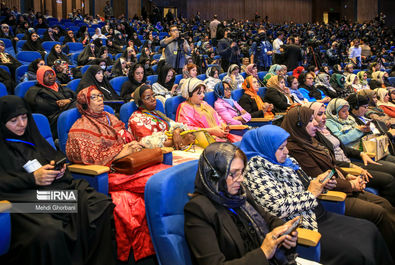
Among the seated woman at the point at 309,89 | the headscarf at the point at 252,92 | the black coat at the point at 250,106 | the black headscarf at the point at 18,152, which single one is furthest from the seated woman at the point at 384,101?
the black headscarf at the point at 18,152

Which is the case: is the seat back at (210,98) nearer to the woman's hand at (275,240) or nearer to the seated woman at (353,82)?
the woman's hand at (275,240)

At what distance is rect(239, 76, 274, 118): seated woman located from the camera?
14.6 feet

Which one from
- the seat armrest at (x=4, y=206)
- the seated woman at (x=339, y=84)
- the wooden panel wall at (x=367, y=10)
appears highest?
the wooden panel wall at (x=367, y=10)

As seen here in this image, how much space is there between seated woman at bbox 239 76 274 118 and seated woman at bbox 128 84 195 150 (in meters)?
1.63

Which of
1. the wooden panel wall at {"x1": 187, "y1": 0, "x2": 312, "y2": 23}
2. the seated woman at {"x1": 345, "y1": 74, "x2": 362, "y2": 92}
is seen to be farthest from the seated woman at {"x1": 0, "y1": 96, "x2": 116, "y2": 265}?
the wooden panel wall at {"x1": 187, "y1": 0, "x2": 312, "y2": 23}

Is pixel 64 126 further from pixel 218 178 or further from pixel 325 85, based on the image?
pixel 325 85

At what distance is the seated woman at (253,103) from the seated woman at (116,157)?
211 cm

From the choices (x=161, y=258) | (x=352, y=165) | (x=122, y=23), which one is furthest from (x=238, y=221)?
(x=122, y=23)

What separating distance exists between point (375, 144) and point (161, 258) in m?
2.42

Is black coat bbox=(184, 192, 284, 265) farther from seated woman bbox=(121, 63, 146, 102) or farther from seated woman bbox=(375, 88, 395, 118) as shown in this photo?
seated woman bbox=(375, 88, 395, 118)

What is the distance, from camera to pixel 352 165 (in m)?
2.76

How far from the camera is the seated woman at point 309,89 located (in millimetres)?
5754

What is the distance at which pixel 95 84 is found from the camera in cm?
419

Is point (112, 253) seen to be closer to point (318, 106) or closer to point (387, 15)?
point (318, 106)
